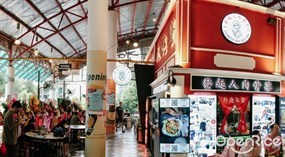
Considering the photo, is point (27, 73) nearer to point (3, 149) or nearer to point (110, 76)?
point (110, 76)

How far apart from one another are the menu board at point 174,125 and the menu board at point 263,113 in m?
2.49

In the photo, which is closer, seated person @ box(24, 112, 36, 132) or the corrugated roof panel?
seated person @ box(24, 112, 36, 132)

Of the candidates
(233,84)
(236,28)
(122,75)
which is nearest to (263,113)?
(233,84)

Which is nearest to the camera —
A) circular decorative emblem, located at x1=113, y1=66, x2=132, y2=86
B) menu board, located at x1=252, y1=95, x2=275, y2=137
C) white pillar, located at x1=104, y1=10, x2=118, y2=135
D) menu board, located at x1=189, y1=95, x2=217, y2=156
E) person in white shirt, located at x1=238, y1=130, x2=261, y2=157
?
person in white shirt, located at x1=238, y1=130, x2=261, y2=157

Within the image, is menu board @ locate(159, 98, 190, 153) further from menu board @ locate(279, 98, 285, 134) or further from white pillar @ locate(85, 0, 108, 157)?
menu board @ locate(279, 98, 285, 134)

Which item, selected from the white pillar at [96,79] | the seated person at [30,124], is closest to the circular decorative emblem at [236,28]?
the white pillar at [96,79]

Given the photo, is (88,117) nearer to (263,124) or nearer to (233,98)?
(233,98)

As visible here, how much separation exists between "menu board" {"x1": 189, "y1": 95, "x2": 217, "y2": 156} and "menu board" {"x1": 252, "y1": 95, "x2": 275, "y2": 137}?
44.2 inches

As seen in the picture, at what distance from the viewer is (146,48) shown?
27.0 meters

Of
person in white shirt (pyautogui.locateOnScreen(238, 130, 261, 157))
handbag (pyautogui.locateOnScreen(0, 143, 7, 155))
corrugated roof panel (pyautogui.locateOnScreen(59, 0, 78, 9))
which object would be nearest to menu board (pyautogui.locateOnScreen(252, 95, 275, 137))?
person in white shirt (pyautogui.locateOnScreen(238, 130, 261, 157))

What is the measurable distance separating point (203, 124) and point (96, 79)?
2.55 meters

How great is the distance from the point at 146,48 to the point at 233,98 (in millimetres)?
19849

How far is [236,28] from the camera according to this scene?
24.9 ft

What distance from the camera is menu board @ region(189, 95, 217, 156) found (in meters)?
7.05
